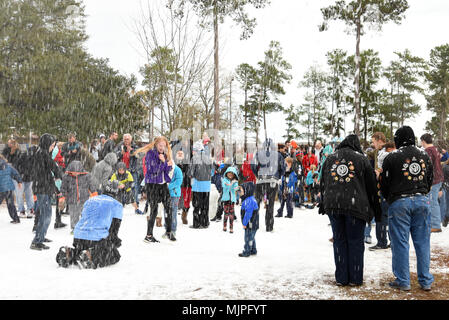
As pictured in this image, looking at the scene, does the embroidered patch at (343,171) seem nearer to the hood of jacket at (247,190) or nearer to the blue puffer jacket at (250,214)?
the blue puffer jacket at (250,214)

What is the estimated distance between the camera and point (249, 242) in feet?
23.4

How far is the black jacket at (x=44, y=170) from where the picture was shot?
753cm

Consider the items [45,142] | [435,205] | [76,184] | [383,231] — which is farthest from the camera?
[435,205]

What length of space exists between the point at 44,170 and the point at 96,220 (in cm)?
207

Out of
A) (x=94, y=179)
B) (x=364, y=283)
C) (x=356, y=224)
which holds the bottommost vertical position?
(x=364, y=283)

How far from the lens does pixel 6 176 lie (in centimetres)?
1037

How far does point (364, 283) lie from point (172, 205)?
4.66 meters

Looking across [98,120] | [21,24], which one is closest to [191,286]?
[21,24]

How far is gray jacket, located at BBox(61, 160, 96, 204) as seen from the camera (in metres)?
8.98

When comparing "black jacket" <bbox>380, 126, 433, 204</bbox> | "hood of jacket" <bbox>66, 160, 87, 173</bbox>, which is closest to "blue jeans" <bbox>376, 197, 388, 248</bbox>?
"black jacket" <bbox>380, 126, 433, 204</bbox>

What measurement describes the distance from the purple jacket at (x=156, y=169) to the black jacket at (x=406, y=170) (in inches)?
165

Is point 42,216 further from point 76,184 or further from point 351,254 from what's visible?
point 351,254

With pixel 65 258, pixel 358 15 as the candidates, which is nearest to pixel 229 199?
pixel 65 258
